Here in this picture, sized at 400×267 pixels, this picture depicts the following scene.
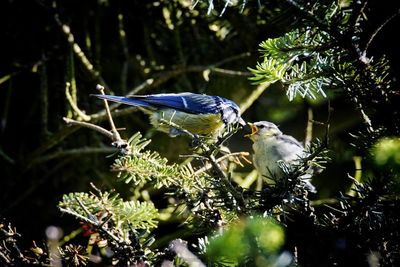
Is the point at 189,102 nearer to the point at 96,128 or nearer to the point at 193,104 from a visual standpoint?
the point at 193,104

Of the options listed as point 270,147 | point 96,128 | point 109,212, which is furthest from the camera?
point 270,147

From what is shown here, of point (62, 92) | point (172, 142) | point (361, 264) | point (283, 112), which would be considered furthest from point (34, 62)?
point (361, 264)

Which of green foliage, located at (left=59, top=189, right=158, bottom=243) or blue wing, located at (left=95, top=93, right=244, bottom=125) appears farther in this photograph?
blue wing, located at (left=95, top=93, right=244, bottom=125)

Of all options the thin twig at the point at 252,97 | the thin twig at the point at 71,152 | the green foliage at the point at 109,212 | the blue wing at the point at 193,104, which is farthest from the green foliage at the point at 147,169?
the thin twig at the point at 252,97

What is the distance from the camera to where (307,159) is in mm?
1048

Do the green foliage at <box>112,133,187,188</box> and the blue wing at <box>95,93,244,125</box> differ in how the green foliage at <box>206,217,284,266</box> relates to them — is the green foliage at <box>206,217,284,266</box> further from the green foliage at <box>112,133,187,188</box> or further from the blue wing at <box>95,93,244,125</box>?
the blue wing at <box>95,93,244,125</box>

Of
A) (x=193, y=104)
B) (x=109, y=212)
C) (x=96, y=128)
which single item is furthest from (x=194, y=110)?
(x=109, y=212)

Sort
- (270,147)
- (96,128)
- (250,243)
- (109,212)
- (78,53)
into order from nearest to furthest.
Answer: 1. (250,243)
2. (109,212)
3. (96,128)
4. (270,147)
5. (78,53)

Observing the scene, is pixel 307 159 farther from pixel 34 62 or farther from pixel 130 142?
pixel 34 62

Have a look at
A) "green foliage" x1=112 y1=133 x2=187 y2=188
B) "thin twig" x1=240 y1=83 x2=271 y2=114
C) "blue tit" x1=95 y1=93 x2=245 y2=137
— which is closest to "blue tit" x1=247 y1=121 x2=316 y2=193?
"blue tit" x1=95 y1=93 x2=245 y2=137

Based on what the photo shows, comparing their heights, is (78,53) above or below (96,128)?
above

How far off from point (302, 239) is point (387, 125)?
380 millimetres

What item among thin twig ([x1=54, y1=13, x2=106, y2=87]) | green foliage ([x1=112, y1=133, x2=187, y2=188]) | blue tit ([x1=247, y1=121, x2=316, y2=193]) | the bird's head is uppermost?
thin twig ([x1=54, y1=13, x2=106, y2=87])

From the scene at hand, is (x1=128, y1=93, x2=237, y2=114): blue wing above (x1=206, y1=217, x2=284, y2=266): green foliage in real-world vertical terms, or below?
above
